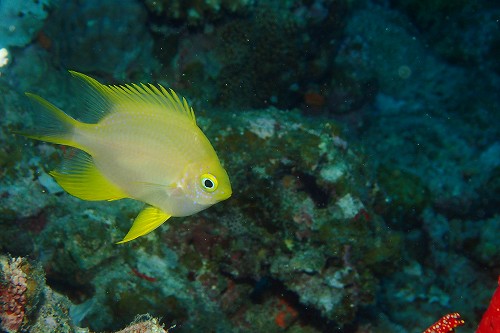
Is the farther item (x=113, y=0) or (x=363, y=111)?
(x=363, y=111)

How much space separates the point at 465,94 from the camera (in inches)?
381

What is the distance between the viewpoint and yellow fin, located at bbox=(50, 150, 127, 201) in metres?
2.73

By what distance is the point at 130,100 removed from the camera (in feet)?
8.98

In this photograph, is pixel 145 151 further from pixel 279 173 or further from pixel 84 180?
pixel 279 173

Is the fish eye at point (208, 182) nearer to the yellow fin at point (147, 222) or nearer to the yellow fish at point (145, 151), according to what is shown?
the yellow fish at point (145, 151)

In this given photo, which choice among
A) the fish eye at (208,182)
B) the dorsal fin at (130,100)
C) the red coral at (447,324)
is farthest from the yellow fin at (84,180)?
the red coral at (447,324)

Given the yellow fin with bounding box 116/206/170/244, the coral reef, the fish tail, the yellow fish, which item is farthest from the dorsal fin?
the coral reef

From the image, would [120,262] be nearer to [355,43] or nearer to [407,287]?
[407,287]

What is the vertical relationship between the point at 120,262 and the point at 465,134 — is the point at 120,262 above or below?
below

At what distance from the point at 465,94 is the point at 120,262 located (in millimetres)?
9134

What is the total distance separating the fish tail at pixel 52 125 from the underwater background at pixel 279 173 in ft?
2.95

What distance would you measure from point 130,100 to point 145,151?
0.41 meters

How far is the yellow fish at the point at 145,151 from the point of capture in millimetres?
2607

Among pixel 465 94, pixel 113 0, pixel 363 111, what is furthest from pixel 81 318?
pixel 465 94
